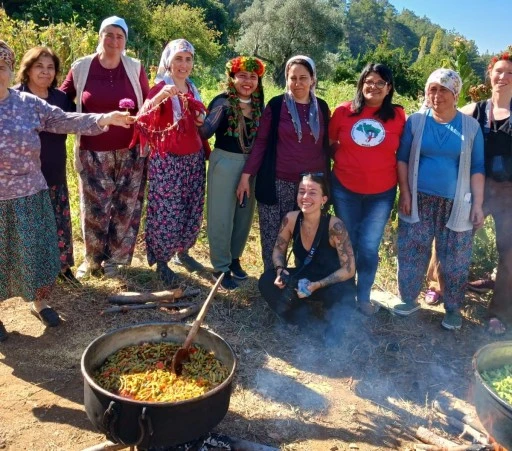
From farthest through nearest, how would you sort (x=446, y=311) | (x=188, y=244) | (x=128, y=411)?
1. (x=188, y=244)
2. (x=446, y=311)
3. (x=128, y=411)

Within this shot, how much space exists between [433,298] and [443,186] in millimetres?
1244

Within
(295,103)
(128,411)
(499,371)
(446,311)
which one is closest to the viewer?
→ (128,411)

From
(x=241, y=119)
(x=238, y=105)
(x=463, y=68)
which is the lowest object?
(x=241, y=119)

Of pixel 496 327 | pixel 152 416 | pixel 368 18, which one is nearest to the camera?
pixel 152 416

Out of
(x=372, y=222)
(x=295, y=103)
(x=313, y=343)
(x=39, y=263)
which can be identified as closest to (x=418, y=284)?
(x=372, y=222)

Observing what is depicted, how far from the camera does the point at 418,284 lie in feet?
13.2

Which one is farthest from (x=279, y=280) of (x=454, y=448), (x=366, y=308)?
(x=454, y=448)

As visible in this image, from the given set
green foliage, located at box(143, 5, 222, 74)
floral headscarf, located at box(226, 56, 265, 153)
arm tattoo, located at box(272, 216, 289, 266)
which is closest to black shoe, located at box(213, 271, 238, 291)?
arm tattoo, located at box(272, 216, 289, 266)

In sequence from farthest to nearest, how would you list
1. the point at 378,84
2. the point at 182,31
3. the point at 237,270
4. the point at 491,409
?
1. the point at 182,31
2. the point at 237,270
3. the point at 378,84
4. the point at 491,409

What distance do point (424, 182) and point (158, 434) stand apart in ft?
8.63

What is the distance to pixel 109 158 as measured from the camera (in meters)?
3.95

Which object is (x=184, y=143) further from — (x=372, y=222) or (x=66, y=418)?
(x=66, y=418)

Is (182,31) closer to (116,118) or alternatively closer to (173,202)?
(173,202)

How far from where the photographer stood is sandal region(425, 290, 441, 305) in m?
4.37
